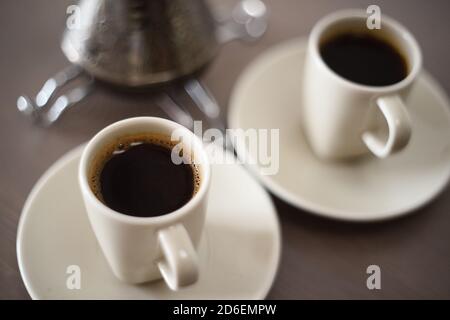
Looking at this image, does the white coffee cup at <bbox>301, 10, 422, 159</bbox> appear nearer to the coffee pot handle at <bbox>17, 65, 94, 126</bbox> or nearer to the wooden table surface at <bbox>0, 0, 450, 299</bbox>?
the wooden table surface at <bbox>0, 0, 450, 299</bbox>

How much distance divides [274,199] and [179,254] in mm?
241

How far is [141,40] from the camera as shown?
61 centimetres

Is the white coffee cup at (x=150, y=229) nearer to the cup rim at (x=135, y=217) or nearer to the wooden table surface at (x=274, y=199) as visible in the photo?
the cup rim at (x=135, y=217)

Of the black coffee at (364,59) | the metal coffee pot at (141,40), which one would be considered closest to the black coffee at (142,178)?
the metal coffee pot at (141,40)

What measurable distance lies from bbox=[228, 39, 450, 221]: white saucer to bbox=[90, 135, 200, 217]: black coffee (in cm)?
13

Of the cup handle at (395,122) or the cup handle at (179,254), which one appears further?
the cup handle at (395,122)

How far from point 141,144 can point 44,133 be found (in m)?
0.21

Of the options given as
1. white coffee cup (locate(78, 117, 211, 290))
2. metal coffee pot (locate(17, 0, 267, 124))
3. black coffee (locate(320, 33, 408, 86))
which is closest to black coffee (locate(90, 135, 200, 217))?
white coffee cup (locate(78, 117, 211, 290))

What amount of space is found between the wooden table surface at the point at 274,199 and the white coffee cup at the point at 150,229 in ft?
0.46

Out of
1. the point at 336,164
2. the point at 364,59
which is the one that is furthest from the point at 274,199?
the point at 364,59

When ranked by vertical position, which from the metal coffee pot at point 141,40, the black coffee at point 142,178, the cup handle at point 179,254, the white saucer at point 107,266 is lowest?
the white saucer at point 107,266

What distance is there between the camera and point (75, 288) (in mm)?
533

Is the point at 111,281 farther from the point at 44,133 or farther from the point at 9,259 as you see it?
the point at 44,133

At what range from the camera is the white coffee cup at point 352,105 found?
591 millimetres
